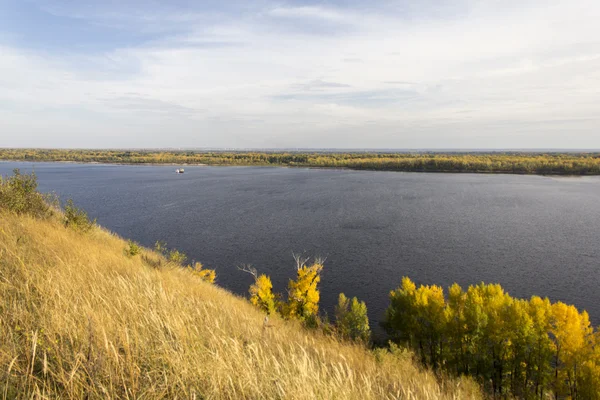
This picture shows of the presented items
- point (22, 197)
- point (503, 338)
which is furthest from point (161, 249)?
point (503, 338)

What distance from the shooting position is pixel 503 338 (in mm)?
19156

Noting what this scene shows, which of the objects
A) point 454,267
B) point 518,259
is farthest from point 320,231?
point 518,259

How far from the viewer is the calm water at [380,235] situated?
1046 inches

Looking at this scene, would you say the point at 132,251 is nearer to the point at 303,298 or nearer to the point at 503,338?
the point at 303,298

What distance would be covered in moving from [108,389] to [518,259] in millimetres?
36261

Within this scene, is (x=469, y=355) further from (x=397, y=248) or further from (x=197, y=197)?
(x=197, y=197)

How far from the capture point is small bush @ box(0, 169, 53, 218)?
874 centimetres

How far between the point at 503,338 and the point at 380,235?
18539mm

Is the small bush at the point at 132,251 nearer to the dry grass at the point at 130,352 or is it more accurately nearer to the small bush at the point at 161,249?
the dry grass at the point at 130,352

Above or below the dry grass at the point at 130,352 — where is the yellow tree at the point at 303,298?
below

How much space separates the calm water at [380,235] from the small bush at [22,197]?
54.4 ft

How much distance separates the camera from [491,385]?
1970 cm

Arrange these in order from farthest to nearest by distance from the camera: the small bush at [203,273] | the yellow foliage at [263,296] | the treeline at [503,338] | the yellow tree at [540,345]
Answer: the small bush at [203,273]
the yellow foliage at [263,296]
the yellow tree at [540,345]
the treeline at [503,338]

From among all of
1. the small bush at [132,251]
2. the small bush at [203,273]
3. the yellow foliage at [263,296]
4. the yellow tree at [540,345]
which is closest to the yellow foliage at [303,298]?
the yellow foliage at [263,296]
